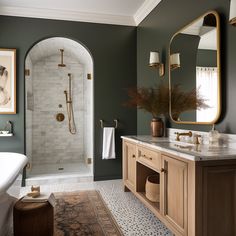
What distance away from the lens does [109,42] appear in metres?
4.05

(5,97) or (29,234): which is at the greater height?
(5,97)

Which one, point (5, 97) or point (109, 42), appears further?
point (109, 42)

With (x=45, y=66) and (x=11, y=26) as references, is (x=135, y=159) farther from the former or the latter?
(x=45, y=66)

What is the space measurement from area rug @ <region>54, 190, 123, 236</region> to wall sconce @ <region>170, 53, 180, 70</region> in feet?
6.24

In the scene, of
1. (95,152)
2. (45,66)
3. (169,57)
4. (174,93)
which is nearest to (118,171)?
(95,152)

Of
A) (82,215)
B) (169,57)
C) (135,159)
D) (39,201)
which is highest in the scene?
(169,57)

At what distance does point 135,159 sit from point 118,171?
127 centimetres

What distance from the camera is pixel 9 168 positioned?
2.28 m

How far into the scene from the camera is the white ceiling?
3516mm

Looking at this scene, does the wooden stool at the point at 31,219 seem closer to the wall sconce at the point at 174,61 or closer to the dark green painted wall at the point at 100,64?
the dark green painted wall at the point at 100,64

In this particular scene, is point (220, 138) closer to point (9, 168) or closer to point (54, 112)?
point (9, 168)

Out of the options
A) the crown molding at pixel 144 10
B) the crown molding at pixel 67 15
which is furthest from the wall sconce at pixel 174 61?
the crown molding at pixel 67 15

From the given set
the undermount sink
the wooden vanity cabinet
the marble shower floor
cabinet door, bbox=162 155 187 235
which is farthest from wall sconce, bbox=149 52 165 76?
the undermount sink

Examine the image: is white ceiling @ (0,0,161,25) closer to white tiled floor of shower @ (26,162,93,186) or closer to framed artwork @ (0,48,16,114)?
framed artwork @ (0,48,16,114)
